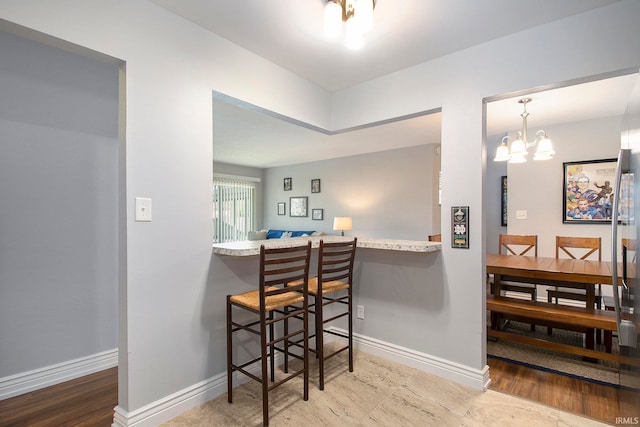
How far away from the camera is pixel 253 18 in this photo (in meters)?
1.84

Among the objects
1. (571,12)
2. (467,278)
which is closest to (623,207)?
(467,278)

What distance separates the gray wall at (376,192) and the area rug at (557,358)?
2354mm

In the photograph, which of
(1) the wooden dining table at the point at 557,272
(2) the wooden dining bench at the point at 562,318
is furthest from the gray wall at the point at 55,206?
(1) the wooden dining table at the point at 557,272

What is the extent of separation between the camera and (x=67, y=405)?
6.35 feet

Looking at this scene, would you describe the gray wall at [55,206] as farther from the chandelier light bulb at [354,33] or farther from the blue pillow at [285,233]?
the blue pillow at [285,233]

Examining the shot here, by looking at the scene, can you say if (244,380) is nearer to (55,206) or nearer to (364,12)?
(55,206)

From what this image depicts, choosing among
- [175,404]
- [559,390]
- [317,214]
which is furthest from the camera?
[317,214]

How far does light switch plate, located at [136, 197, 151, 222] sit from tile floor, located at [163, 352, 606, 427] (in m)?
1.16

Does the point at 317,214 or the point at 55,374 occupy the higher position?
the point at 317,214

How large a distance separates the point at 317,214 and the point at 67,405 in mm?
5149

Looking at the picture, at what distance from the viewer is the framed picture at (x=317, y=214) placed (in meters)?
6.64

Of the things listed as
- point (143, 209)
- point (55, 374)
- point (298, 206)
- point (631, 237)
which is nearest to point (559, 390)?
point (631, 237)

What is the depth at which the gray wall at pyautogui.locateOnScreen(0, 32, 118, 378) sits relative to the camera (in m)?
2.05

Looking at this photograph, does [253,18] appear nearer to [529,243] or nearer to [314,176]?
[529,243]
